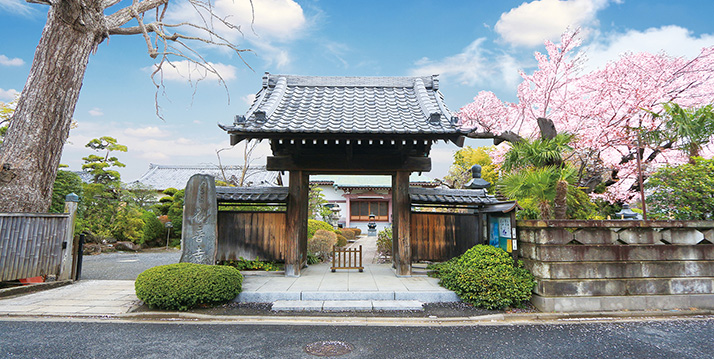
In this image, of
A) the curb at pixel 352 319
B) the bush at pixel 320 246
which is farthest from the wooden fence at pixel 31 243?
the bush at pixel 320 246

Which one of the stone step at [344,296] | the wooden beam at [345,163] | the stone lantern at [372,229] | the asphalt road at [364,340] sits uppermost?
the wooden beam at [345,163]

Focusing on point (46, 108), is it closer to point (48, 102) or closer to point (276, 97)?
point (48, 102)

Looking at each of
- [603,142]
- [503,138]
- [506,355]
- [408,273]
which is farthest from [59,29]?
[603,142]

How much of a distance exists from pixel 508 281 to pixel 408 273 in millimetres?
2343

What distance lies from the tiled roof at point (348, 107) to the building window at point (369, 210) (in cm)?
1816

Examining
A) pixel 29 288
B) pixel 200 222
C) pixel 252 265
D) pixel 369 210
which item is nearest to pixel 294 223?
pixel 252 265

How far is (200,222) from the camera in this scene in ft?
22.0

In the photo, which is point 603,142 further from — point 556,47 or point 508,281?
point 508,281

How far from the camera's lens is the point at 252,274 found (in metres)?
7.39

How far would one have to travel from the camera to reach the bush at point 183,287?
521 centimetres

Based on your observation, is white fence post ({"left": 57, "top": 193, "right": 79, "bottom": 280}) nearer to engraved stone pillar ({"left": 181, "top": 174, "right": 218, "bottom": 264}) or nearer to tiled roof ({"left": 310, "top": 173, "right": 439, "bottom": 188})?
engraved stone pillar ({"left": 181, "top": 174, "right": 218, "bottom": 264})

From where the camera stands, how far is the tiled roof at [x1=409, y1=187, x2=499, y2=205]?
7473mm

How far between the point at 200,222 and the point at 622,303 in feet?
25.9

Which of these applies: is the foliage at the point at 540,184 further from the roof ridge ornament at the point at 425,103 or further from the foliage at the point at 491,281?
the roof ridge ornament at the point at 425,103
